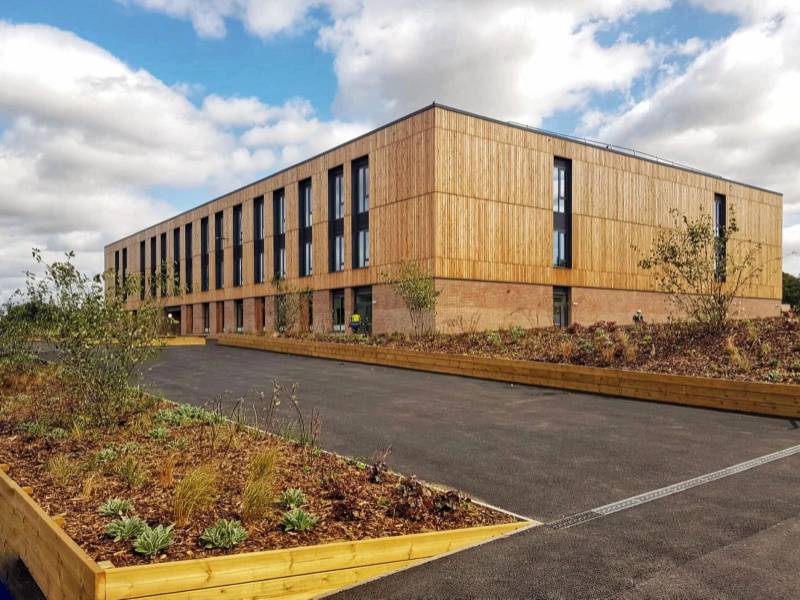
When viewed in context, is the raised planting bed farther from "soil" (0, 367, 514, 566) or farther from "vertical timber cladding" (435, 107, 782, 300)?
"vertical timber cladding" (435, 107, 782, 300)

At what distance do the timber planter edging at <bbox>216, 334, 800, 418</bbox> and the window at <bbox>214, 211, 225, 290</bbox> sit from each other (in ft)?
95.6

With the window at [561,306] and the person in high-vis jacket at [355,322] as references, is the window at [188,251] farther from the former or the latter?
the window at [561,306]

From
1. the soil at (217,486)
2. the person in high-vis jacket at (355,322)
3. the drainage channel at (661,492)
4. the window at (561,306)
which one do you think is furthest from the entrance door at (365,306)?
the drainage channel at (661,492)

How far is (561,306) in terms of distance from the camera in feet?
111

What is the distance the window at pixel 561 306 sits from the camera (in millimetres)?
33438

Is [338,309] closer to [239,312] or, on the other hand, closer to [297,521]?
[239,312]

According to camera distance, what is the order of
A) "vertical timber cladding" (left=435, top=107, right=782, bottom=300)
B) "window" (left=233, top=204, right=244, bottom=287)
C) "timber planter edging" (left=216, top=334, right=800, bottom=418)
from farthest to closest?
"window" (left=233, top=204, right=244, bottom=287)
"vertical timber cladding" (left=435, top=107, right=782, bottom=300)
"timber planter edging" (left=216, top=334, right=800, bottom=418)

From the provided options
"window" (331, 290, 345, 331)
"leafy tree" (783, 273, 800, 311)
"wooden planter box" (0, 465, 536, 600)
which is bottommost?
"wooden planter box" (0, 465, 536, 600)

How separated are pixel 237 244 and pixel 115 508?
4237cm

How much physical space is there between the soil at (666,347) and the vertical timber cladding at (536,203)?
25.4 ft

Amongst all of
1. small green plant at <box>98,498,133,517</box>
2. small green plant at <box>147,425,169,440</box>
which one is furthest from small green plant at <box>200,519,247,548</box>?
small green plant at <box>147,425,169,440</box>

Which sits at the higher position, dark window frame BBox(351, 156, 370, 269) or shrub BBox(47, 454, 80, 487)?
dark window frame BBox(351, 156, 370, 269)

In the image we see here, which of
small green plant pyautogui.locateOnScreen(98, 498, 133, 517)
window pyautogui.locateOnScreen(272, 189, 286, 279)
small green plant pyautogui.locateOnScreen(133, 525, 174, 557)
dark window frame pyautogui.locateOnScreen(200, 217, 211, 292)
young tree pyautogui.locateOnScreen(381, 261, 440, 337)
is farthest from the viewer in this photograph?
dark window frame pyautogui.locateOnScreen(200, 217, 211, 292)

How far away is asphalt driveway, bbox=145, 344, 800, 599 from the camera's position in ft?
15.8
